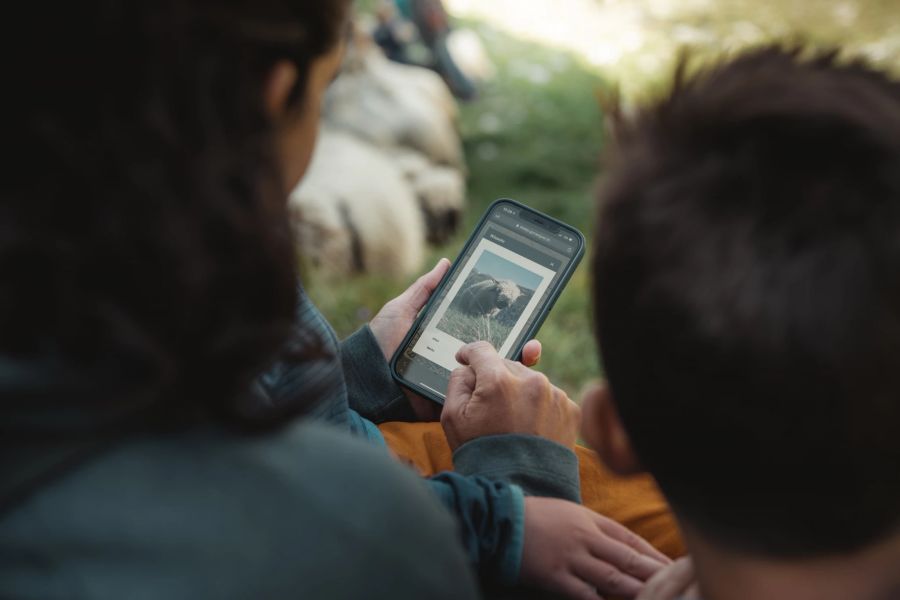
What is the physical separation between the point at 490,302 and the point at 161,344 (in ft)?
2.88

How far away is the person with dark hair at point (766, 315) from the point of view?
2.50ft

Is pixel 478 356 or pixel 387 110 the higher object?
pixel 478 356

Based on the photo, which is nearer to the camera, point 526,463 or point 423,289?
point 526,463

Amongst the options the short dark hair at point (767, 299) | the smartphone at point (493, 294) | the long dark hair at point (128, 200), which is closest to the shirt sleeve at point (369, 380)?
the smartphone at point (493, 294)

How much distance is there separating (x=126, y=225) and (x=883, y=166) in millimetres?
618

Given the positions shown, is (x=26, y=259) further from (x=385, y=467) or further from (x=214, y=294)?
(x=385, y=467)

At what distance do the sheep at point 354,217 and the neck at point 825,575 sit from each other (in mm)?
2741

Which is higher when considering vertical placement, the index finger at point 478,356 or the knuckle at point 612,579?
the index finger at point 478,356

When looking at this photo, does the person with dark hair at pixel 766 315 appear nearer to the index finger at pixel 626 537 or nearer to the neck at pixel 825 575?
the neck at pixel 825 575

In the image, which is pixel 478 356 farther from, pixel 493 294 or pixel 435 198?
pixel 435 198

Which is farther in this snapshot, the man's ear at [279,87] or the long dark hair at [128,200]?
the man's ear at [279,87]

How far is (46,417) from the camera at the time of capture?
2.25 ft

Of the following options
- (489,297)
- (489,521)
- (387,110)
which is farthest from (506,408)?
(387,110)

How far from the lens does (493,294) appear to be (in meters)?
1.54
